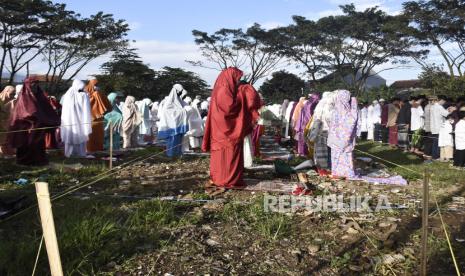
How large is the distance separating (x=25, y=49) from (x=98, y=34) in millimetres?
4186

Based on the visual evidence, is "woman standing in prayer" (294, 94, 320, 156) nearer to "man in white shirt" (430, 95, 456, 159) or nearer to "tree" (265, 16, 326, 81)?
"man in white shirt" (430, 95, 456, 159)

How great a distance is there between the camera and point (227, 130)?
6.60 metres

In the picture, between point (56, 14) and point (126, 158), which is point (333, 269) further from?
point (56, 14)

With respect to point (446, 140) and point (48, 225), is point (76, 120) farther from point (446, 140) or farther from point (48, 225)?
point (446, 140)

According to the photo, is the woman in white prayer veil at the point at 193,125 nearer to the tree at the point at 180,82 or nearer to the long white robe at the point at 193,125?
the long white robe at the point at 193,125

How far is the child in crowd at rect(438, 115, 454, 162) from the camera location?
10348 millimetres

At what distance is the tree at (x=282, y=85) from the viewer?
122ft

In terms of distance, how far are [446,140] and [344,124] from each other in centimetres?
396

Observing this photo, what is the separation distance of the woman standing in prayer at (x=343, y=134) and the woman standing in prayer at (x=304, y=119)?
2.58m

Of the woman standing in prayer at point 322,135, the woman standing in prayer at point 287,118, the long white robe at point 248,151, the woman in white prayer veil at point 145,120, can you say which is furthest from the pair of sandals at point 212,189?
the woman standing in prayer at point 287,118

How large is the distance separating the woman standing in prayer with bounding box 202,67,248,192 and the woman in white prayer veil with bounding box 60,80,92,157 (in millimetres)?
3583

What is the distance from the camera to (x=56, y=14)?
2588 cm

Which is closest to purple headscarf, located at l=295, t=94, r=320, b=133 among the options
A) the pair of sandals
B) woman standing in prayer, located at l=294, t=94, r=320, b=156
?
woman standing in prayer, located at l=294, t=94, r=320, b=156

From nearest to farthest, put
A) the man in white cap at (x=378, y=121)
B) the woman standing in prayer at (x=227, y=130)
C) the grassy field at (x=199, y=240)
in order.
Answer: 1. the grassy field at (x=199, y=240)
2. the woman standing in prayer at (x=227, y=130)
3. the man in white cap at (x=378, y=121)
